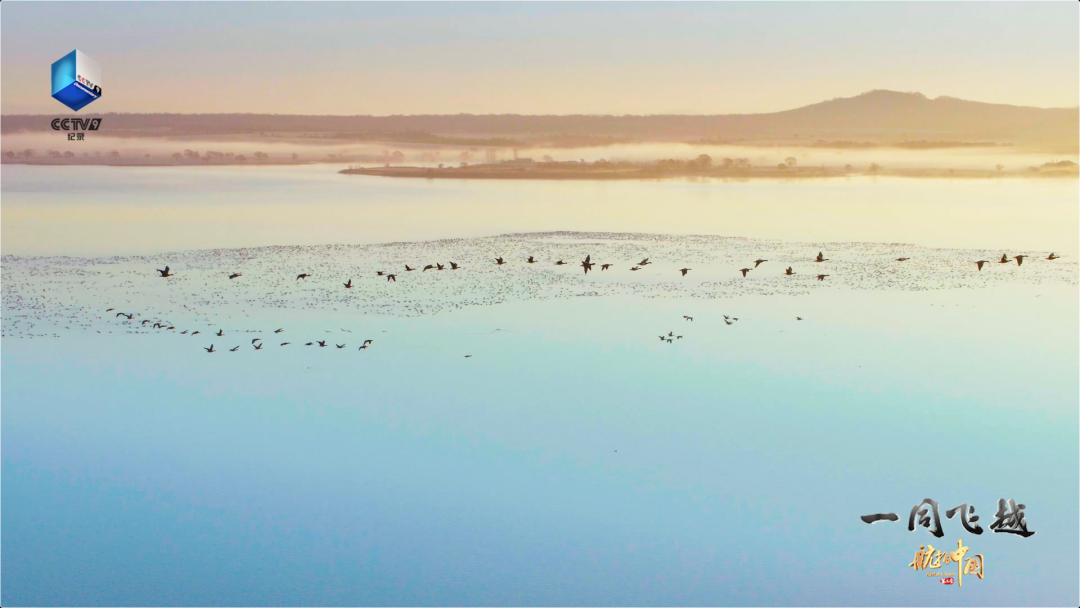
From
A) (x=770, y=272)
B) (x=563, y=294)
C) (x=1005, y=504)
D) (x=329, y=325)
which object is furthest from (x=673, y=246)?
(x=1005, y=504)

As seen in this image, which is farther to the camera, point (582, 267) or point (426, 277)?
point (582, 267)

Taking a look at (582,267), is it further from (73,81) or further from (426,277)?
(73,81)

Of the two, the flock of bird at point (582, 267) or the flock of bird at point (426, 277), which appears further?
the flock of bird at point (426, 277)

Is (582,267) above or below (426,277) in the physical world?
above

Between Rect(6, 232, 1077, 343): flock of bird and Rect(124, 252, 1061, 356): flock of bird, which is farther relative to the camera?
Rect(6, 232, 1077, 343): flock of bird

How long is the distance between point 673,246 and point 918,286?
5.10 meters

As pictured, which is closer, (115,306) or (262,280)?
(115,306)

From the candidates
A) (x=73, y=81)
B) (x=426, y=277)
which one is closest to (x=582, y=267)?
(x=426, y=277)

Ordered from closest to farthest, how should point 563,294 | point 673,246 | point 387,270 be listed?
point 563,294, point 387,270, point 673,246

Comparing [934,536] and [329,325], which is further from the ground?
[329,325]

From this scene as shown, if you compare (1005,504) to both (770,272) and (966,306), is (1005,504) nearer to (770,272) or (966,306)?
(966,306)

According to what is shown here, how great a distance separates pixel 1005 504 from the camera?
683 cm

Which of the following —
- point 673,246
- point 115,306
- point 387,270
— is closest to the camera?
point 115,306

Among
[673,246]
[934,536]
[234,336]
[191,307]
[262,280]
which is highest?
[673,246]
